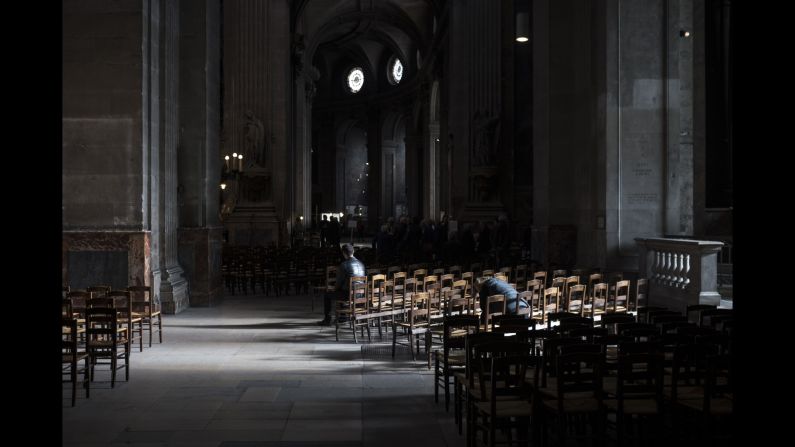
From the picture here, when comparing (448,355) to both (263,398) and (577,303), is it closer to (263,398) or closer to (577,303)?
(263,398)

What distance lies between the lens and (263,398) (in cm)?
891

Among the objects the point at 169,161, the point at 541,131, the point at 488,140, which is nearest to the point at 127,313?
the point at 169,161

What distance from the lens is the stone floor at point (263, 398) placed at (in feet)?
23.9

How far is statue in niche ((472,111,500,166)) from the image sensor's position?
32044 mm

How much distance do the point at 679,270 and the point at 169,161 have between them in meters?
10.3

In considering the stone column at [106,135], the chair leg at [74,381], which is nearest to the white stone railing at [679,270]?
the stone column at [106,135]

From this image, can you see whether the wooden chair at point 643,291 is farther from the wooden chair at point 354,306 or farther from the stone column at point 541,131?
the stone column at point 541,131

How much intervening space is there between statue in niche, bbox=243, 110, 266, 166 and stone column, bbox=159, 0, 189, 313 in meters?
15.1

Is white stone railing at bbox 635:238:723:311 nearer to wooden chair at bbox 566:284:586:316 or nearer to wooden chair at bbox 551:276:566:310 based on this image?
wooden chair at bbox 566:284:586:316

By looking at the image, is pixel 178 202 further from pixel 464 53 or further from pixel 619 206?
pixel 464 53

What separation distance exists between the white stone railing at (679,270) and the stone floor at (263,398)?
16.9 ft

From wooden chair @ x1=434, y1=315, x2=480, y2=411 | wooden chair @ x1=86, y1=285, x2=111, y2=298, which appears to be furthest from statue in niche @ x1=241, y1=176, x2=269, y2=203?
wooden chair @ x1=434, y1=315, x2=480, y2=411

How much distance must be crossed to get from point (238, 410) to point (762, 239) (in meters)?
6.56
